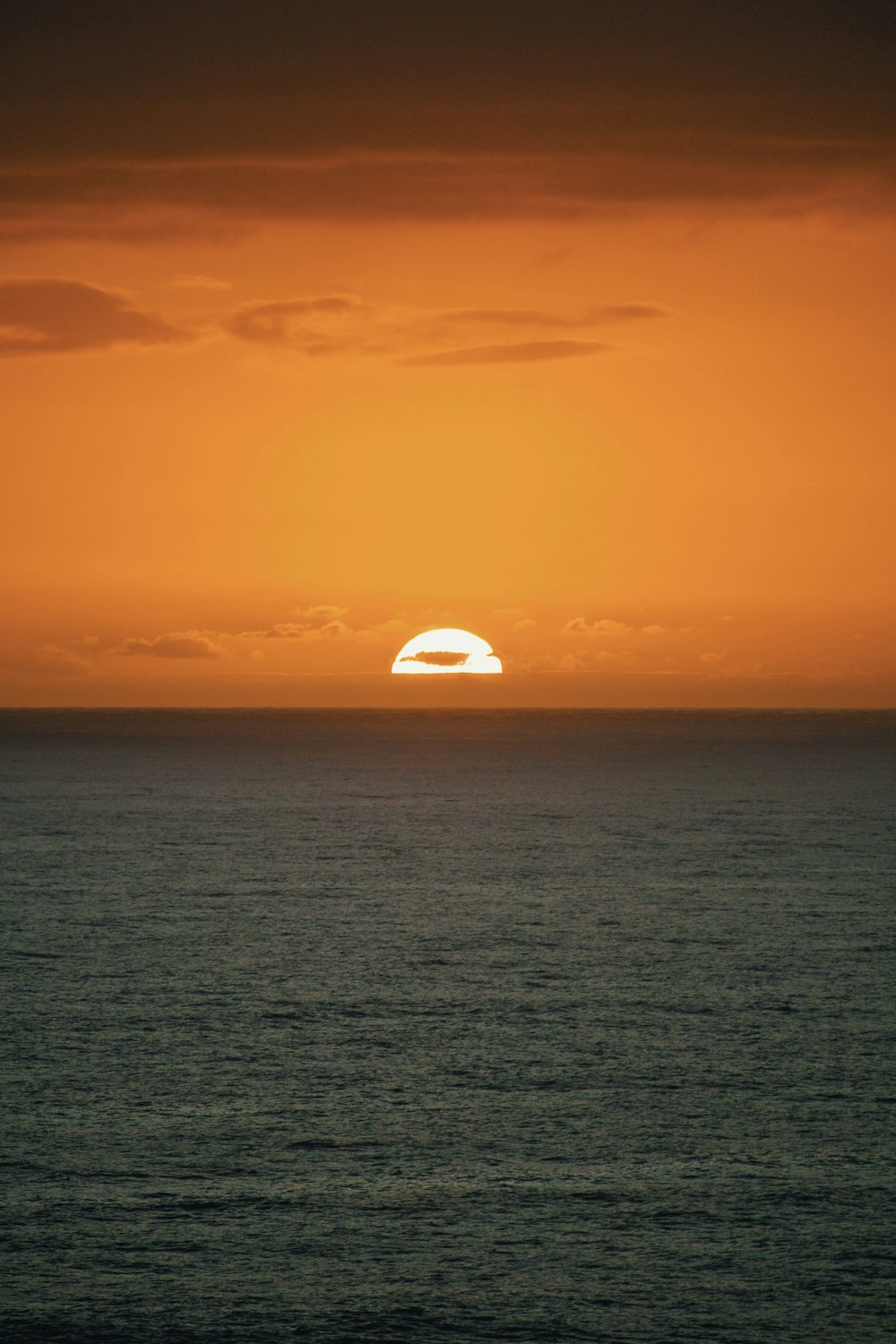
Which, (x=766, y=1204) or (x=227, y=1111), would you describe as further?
(x=227, y=1111)

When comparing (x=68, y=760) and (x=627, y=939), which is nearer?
(x=627, y=939)

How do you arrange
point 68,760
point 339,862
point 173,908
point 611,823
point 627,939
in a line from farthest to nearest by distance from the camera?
point 68,760 < point 611,823 < point 339,862 < point 173,908 < point 627,939

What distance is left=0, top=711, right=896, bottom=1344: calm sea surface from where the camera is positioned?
1717 centimetres

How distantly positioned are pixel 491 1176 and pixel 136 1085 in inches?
323

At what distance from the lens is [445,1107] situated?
24734 millimetres

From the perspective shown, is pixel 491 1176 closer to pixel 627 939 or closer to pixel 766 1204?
pixel 766 1204

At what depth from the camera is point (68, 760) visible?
177000mm

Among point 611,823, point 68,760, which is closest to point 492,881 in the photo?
point 611,823

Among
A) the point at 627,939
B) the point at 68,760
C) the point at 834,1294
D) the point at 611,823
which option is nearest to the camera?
the point at 834,1294

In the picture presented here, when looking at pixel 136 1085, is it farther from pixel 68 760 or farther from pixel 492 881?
pixel 68 760

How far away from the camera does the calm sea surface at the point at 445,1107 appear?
1717cm

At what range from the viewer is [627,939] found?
45.0m

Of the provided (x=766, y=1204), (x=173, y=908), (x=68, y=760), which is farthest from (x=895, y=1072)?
(x=68, y=760)

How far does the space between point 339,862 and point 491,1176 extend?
4626cm
